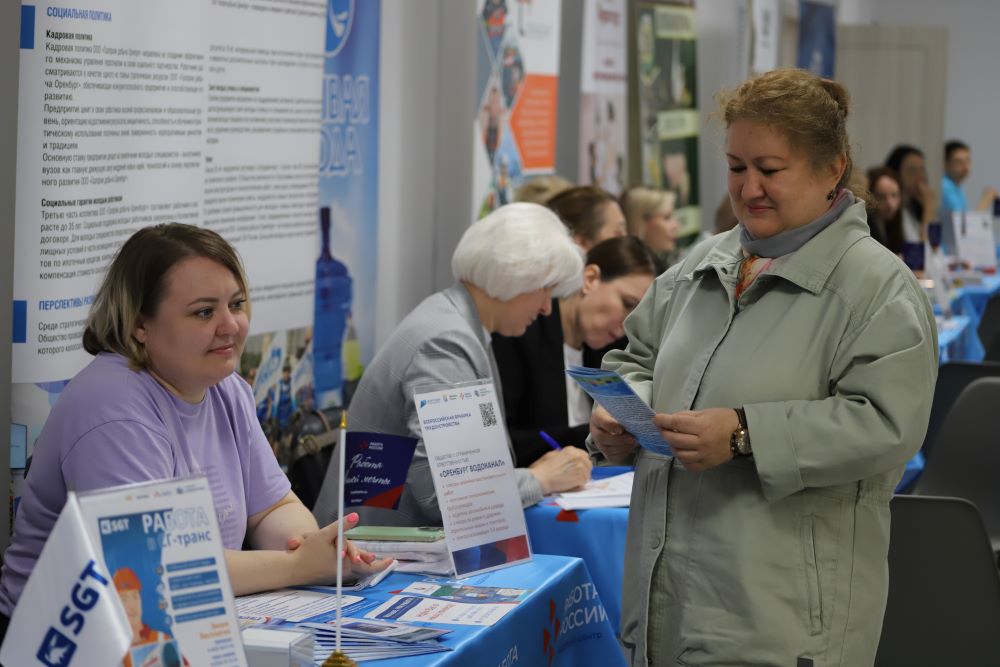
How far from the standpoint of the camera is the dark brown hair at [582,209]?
455 cm

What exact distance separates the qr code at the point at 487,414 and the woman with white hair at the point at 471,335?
303mm

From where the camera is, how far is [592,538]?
293cm

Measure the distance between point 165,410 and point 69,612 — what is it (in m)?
0.85

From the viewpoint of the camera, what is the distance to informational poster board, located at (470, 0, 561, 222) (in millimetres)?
4723

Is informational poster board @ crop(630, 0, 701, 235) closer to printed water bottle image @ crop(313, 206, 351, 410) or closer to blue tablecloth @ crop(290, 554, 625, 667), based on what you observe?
printed water bottle image @ crop(313, 206, 351, 410)

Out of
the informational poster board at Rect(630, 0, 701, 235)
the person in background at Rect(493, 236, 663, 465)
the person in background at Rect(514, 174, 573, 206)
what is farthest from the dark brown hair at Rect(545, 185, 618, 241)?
the informational poster board at Rect(630, 0, 701, 235)

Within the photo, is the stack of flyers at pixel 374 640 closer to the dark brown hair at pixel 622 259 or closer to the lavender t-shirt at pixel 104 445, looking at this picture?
the lavender t-shirt at pixel 104 445

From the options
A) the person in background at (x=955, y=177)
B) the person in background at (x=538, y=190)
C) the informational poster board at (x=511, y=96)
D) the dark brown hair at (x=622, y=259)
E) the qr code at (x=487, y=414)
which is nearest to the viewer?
the qr code at (x=487, y=414)

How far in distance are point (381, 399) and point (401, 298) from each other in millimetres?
1953

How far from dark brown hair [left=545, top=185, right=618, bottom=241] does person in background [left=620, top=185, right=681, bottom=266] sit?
147cm

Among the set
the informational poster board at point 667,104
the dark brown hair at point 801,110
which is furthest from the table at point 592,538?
the informational poster board at point 667,104

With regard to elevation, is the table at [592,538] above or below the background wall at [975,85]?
below

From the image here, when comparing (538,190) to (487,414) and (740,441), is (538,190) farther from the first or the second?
(740,441)

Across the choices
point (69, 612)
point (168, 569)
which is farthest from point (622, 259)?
point (69, 612)
